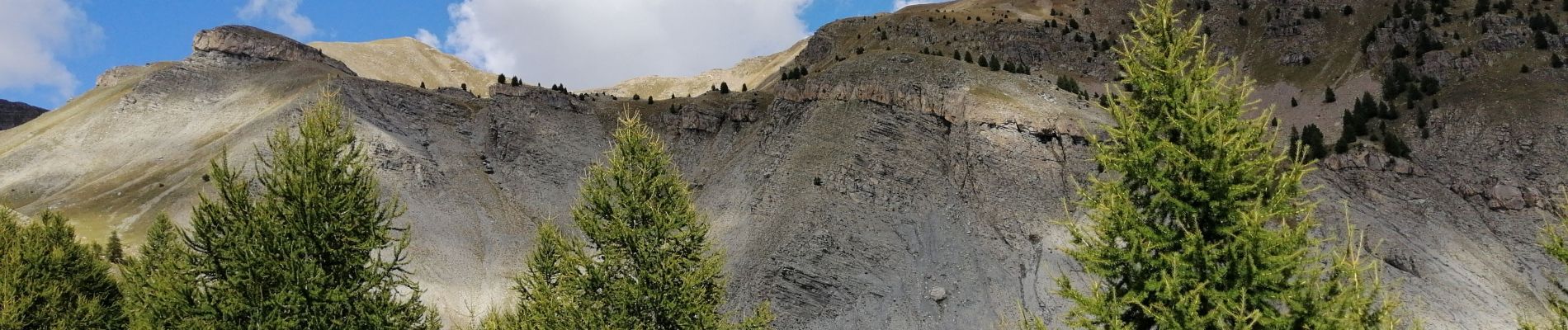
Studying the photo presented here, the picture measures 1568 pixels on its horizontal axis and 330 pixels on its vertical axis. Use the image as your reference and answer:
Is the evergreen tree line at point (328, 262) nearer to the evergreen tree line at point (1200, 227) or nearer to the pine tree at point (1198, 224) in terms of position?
the evergreen tree line at point (1200, 227)

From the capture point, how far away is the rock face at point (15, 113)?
504 feet

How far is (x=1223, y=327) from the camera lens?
11.8 m

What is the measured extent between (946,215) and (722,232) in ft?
51.9

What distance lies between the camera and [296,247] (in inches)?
655

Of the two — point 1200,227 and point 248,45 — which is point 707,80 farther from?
point 1200,227

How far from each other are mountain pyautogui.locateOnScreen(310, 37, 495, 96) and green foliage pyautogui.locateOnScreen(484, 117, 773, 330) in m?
119

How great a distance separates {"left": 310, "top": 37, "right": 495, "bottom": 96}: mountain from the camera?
13625 cm

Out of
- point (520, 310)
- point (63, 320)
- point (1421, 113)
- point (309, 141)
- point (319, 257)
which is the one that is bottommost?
point (1421, 113)

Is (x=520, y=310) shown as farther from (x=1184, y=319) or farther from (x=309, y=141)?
(x=1184, y=319)

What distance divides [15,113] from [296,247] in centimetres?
18978

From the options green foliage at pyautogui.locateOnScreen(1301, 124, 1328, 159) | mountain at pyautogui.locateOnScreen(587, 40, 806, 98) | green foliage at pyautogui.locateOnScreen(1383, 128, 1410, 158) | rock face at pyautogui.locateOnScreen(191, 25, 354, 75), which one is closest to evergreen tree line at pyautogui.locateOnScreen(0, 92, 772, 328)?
green foliage at pyautogui.locateOnScreen(1301, 124, 1328, 159)

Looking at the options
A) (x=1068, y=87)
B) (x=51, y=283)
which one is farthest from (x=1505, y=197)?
(x=51, y=283)

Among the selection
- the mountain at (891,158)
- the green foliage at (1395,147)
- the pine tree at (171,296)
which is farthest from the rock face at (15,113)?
the green foliage at (1395,147)

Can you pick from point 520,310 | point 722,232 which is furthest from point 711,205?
point 520,310
